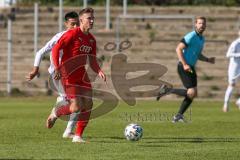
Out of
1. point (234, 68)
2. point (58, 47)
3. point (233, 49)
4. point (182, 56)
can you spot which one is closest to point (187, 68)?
point (182, 56)

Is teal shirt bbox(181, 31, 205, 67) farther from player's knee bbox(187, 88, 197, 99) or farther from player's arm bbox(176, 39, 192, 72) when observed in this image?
player's knee bbox(187, 88, 197, 99)

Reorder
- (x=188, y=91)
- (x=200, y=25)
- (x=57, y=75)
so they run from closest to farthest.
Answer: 1. (x=57, y=75)
2. (x=200, y=25)
3. (x=188, y=91)

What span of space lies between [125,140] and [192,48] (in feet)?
16.9

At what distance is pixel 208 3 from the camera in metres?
40.8

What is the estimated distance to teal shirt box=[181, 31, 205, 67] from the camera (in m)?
18.6

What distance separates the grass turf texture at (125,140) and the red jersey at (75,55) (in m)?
1.07

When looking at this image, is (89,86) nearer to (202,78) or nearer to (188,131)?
(188,131)

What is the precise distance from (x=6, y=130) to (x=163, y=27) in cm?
2036

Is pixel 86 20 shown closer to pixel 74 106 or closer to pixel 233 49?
pixel 74 106

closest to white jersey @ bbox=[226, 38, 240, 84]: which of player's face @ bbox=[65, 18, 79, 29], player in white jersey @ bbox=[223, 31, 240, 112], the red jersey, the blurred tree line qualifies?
player in white jersey @ bbox=[223, 31, 240, 112]

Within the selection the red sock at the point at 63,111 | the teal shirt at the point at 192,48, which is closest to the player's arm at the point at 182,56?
the teal shirt at the point at 192,48

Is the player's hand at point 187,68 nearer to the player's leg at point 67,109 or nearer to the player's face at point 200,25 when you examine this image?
the player's face at point 200,25

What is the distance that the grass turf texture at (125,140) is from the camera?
11680mm

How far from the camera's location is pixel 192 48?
18625 millimetres
